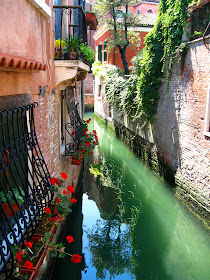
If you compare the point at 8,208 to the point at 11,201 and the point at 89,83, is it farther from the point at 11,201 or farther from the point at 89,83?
the point at 89,83

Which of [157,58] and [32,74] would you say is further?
[157,58]

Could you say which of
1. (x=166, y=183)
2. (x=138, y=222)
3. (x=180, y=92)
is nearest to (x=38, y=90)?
(x=138, y=222)

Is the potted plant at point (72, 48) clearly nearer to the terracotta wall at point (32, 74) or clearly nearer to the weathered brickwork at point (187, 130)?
the terracotta wall at point (32, 74)

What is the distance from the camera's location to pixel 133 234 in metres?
6.16

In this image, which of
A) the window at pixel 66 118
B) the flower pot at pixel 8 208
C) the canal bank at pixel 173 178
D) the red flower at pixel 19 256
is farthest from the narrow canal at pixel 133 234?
the red flower at pixel 19 256

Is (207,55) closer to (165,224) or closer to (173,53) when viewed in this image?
(173,53)

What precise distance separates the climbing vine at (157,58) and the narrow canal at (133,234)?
267 centimetres

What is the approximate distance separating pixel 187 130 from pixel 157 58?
278 centimetres

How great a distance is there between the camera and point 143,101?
9.70m

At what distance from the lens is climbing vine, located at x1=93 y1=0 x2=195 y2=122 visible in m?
7.79

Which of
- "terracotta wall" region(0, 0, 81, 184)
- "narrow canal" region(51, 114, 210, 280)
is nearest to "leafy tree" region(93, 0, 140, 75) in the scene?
"narrow canal" region(51, 114, 210, 280)

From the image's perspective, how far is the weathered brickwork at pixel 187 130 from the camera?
6.65 metres

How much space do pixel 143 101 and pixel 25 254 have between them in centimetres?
780

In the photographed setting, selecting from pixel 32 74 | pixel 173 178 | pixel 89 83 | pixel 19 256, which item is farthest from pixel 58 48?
pixel 89 83
